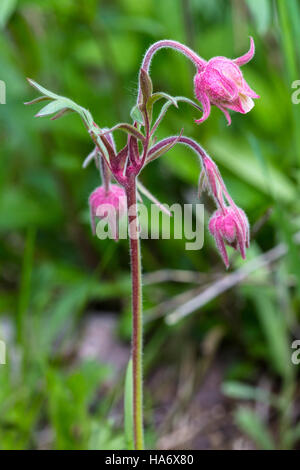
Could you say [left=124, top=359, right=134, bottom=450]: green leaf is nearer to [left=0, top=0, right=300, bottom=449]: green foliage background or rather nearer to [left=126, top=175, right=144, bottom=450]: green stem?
[left=126, top=175, right=144, bottom=450]: green stem

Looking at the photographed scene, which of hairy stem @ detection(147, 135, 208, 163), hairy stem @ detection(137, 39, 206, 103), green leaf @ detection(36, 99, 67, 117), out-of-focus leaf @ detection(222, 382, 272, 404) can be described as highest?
hairy stem @ detection(137, 39, 206, 103)

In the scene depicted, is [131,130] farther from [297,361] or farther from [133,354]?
[297,361]

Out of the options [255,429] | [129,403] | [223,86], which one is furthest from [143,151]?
[255,429]

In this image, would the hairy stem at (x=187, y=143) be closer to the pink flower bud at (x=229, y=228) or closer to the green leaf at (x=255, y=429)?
the pink flower bud at (x=229, y=228)

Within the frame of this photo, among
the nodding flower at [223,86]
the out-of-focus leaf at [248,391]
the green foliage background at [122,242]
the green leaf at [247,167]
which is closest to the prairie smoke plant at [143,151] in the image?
the nodding flower at [223,86]

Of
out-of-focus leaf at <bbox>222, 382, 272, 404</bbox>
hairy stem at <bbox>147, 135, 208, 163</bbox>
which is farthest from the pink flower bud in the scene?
out-of-focus leaf at <bbox>222, 382, 272, 404</bbox>
